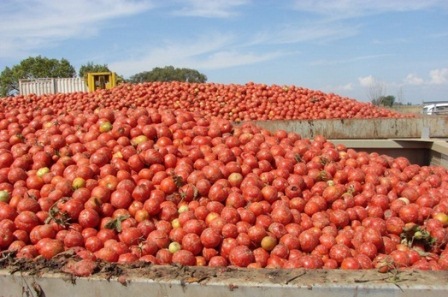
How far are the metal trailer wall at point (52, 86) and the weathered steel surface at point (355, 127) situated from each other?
2029cm

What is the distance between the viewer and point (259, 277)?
7.41 ft

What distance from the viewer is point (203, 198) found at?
3.53 m

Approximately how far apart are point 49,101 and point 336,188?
11456 mm

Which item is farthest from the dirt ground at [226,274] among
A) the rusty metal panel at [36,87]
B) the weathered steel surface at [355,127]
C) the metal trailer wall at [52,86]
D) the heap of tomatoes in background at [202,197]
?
the rusty metal panel at [36,87]

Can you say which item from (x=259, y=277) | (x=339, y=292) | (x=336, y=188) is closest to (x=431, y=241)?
(x=336, y=188)

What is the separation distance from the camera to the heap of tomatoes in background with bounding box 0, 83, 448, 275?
296cm

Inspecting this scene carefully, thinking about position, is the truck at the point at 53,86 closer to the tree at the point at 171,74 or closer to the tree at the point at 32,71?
the tree at the point at 32,71

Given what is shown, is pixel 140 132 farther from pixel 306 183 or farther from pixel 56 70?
pixel 56 70

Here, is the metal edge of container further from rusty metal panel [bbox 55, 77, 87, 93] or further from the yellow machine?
rusty metal panel [bbox 55, 77, 87, 93]

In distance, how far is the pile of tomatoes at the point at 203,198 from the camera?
2963 millimetres

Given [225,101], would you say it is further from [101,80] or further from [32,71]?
[32,71]

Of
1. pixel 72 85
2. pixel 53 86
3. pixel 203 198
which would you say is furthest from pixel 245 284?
pixel 53 86

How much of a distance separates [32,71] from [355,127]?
4646 cm

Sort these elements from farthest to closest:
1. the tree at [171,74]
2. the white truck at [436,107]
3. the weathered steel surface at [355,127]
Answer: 1. the tree at [171,74]
2. the white truck at [436,107]
3. the weathered steel surface at [355,127]
